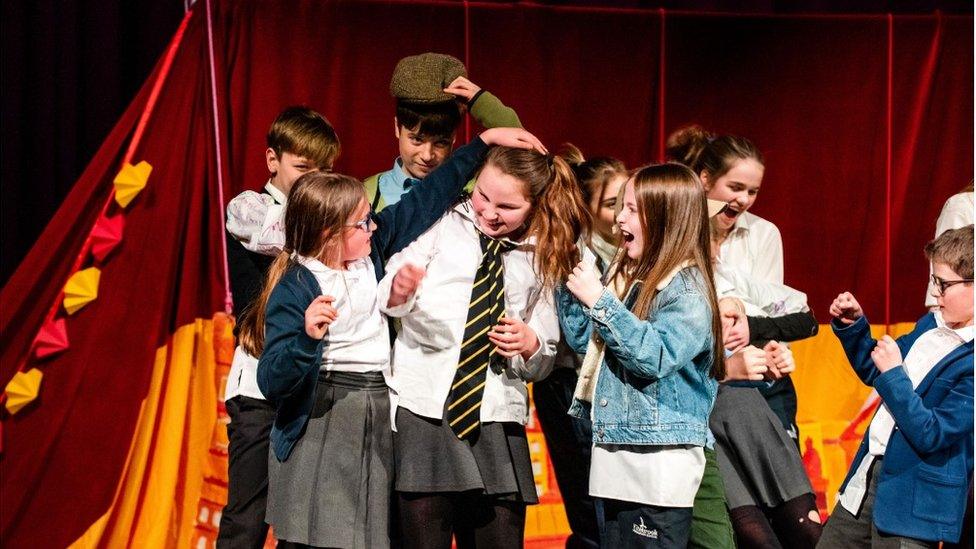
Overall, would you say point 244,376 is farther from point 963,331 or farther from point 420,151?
point 963,331

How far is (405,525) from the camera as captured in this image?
8.54 feet

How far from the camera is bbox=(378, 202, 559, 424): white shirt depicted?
262 centimetres

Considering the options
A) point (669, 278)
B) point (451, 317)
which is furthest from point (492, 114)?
point (669, 278)

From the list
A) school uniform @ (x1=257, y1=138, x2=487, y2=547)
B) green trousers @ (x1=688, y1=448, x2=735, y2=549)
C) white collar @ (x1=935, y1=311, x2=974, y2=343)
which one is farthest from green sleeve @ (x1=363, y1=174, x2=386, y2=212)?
white collar @ (x1=935, y1=311, x2=974, y2=343)

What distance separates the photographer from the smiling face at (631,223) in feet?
8.47

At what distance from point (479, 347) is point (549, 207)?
15.7 inches

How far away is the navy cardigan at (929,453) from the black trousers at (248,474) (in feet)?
4.93

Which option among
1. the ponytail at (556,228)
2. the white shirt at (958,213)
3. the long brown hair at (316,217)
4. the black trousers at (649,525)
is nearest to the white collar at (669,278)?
the ponytail at (556,228)

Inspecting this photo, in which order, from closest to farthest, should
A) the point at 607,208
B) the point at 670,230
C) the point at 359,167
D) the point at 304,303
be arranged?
1. the point at 304,303
2. the point at 670,230
3. the point at 607,208
4. the point at 359,167

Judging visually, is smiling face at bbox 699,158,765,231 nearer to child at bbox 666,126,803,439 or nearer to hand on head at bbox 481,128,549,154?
child at bbox 666,126,803,439

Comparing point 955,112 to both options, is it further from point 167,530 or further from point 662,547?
point 167,530

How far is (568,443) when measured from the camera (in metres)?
3.10

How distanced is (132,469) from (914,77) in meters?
3.31

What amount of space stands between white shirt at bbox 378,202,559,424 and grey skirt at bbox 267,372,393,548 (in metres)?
0.12
